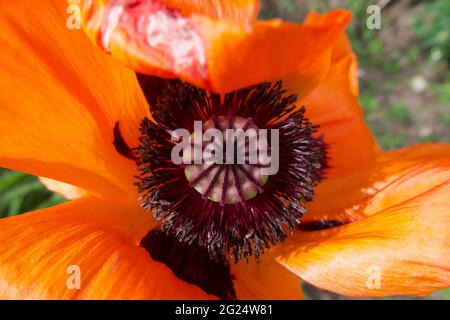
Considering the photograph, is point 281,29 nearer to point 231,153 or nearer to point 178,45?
point 178,45

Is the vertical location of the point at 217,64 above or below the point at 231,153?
above

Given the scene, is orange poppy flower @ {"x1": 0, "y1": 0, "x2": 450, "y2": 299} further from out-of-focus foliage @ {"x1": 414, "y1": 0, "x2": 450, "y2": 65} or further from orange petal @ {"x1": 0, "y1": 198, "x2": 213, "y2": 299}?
out-of-focus foliage @ {"x1": 414, "y1": 0, "x2": 450, "y2": 65}

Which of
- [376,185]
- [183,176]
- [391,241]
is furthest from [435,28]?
[183,176]

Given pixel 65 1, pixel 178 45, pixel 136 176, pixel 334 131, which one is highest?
pixel 65 1

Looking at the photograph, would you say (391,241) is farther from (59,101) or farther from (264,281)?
(59,101)

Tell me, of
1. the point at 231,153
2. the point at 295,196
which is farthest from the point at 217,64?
the point at 295,196
